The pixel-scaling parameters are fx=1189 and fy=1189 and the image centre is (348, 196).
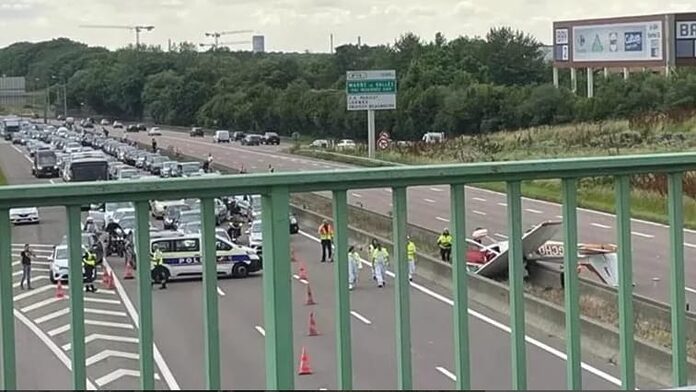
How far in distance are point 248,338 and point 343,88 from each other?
3430 inches

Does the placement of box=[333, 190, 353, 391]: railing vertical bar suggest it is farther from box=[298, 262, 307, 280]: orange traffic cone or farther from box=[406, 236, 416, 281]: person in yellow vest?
box=[298, 262, 307, 280]: orange traffic cone

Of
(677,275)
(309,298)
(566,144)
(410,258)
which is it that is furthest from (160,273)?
(566,144)

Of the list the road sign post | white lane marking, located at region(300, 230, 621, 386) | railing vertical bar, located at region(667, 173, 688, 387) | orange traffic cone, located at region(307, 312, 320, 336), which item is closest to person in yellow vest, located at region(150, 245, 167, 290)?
white lane marking, located at region(300, 230, 621, 386)

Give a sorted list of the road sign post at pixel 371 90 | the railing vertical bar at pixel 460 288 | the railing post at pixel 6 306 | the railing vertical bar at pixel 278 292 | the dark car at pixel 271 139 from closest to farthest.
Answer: the railing post at pixel 6 306, the railing vertical bar at pixel 278 292, the railing vertical bar at pixel 460 288, the road sign post at pixel 371 90, the dark car at pixel 271 139

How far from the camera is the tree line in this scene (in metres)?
66.7

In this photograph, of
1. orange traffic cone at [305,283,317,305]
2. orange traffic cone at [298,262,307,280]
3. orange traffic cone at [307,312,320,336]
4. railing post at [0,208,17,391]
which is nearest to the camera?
railing post at [0,208,17,391]

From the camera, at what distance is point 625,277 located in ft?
13.9

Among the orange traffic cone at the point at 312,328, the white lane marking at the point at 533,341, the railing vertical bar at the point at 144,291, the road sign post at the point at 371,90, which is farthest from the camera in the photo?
the road sign post at the point at 371,90

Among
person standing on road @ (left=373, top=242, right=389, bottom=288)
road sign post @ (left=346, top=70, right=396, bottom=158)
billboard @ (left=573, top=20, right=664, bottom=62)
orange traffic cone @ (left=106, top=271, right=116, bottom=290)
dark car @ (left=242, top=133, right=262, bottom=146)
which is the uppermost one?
billboard @ (left=573, top=20, right=664, bottom=62)

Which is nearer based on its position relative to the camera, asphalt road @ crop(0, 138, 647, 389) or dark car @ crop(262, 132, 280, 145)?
asphalt road @ crop(0, 138, 647, 389)

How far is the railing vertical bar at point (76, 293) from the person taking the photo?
11.8 feet

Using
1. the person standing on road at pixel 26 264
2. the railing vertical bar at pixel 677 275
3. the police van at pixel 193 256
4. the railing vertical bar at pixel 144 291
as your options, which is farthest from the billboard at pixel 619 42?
the railing vertical bar at pixel 144 291

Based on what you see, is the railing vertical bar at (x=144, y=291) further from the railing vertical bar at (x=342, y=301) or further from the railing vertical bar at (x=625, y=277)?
the railing vertical bar at (x=625, y=277)

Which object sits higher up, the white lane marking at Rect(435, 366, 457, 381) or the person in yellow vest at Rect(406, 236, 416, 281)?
the person in yellow vest at Rect(406, 236, 416, 281)
